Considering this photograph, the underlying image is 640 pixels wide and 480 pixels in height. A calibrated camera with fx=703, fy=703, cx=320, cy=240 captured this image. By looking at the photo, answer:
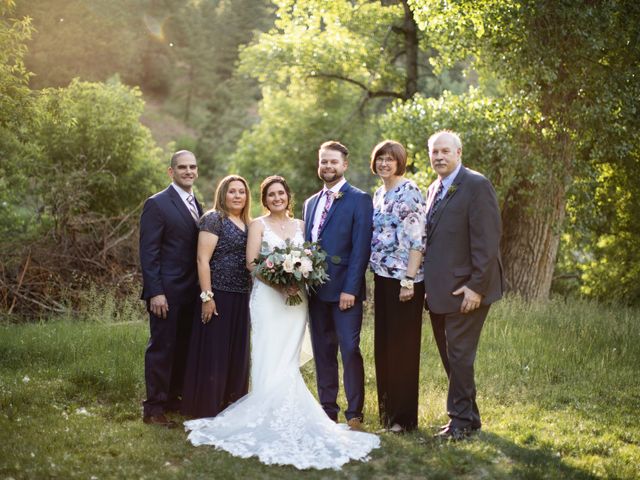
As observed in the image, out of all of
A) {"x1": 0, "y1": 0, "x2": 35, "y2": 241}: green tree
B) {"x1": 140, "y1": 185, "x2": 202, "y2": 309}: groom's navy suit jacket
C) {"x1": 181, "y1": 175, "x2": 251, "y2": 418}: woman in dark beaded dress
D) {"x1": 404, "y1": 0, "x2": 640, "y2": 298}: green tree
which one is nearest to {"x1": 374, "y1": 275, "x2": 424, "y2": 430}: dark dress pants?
{"x1": 181, "y1": 175, "x2": 251, "y2": 418}: woman in dark beaded dress

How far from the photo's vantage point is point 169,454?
5.59 metres

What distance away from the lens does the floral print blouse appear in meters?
5.98

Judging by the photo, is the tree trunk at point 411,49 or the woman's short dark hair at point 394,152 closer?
the woman's short dark hair at point 394,152

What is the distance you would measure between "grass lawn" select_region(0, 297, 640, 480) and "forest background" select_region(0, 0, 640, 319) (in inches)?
90.7

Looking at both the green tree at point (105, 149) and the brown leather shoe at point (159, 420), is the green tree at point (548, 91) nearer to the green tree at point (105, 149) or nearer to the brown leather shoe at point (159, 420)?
the brown leather shoe at point (159, 420)

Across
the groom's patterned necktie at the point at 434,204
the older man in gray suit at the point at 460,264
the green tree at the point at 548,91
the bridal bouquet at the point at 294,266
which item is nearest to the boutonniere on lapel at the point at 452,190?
the older man in gray suit at the point at 460,264

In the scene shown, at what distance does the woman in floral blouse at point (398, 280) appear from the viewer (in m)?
5.99

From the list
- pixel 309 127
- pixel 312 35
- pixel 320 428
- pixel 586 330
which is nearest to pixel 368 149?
pixel 309 127

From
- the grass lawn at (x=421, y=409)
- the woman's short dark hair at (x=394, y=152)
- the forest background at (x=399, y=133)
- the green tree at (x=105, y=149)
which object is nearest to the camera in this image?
the grass lawn at (x=421, y=409)

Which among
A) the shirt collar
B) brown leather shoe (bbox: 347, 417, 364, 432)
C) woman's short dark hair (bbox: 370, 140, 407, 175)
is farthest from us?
brown leather shoe (bbox: 347, 417, 364, 432)

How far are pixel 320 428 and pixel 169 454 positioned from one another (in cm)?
125

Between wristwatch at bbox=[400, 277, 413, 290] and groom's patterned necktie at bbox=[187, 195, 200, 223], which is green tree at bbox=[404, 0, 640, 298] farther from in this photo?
groom's patterned necktie at bbox=[187, 195, 200, 223]

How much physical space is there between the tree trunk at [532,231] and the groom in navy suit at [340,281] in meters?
7.13

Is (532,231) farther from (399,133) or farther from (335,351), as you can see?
(335,351)
